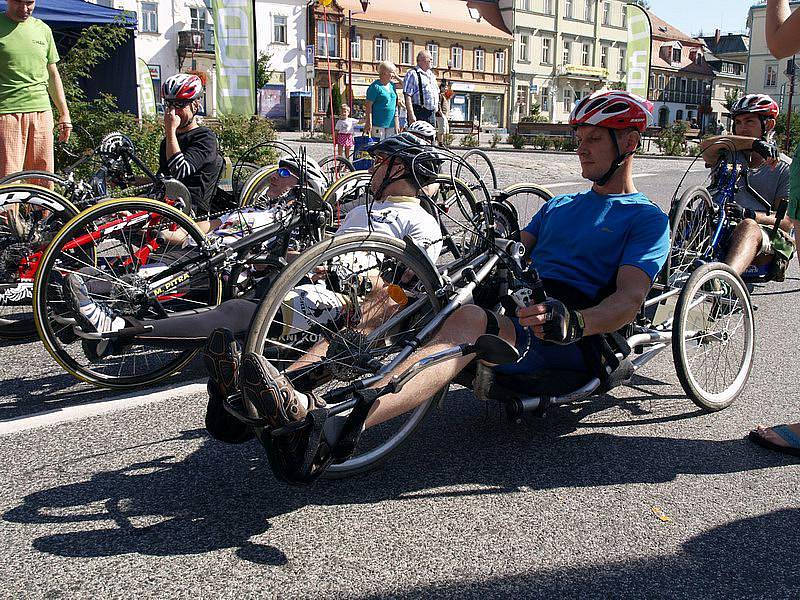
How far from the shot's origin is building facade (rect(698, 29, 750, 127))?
91800mm

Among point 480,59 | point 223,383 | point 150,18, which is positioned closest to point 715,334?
point 223,383

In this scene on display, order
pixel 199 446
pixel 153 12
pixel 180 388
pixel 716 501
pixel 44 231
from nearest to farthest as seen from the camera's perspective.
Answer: pixel 716 501 < pixel 199 446 < pixel 180 388 < pixel 44 231 < pixel 153 12

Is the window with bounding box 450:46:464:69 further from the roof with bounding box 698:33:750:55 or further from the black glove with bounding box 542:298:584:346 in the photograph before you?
the black glove with bounding box 542:298:584:346

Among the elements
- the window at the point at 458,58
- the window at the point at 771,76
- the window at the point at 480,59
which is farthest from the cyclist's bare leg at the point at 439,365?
the window at the point at 771,76

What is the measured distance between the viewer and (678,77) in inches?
3383

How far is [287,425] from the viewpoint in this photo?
8.23 feet

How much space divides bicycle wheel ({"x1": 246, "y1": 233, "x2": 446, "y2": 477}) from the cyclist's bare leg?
0.16 m

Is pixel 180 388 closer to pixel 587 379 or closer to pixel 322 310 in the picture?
pixel 322 310

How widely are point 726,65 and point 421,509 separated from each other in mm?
101969

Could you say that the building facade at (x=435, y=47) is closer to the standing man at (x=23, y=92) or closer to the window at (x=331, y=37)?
the window at (x=331, y=37)

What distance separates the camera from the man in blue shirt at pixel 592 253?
10.1 ft

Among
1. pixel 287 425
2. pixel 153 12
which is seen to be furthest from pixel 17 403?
pixel 153 12

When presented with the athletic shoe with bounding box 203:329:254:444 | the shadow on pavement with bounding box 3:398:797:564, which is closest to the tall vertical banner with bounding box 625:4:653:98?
the shadow on pavement with bounding box 3:398:797:564

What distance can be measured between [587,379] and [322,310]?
3.73 feet
